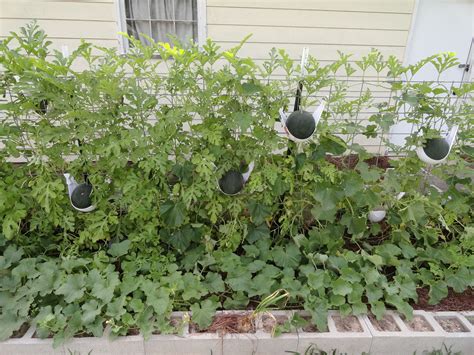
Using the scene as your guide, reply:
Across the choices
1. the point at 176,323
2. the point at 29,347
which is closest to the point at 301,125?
the point at 176,323

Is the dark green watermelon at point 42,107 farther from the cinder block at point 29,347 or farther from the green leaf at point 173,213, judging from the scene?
the cinder block at point 29,347

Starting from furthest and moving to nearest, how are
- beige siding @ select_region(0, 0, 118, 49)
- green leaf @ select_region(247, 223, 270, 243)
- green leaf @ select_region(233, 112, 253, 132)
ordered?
beige siding @ select_region(0, 0, 118, 49) < green leaf @ select_region(247, 223, 270, 243) < green leaf @ select_region(233, 112, 253, 132)

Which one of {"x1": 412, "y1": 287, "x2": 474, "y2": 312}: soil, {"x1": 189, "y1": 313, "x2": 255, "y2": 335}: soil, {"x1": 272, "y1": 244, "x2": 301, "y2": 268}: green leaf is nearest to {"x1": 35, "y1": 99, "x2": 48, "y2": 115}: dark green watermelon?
{"x1": 189, "y1": 313, "x2": 255, "y2": 335}: soil

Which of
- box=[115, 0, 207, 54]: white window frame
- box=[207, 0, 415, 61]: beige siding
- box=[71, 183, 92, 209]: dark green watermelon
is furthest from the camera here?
box=[207, 0, 415, 61]: beige siding

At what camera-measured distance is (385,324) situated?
2.06 m

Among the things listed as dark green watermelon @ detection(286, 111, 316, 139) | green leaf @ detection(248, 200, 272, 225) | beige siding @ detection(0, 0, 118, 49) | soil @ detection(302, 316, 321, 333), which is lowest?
soil @ detection(302, 316, 321, 333)

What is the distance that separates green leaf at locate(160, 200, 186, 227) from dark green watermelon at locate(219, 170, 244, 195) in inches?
12.2

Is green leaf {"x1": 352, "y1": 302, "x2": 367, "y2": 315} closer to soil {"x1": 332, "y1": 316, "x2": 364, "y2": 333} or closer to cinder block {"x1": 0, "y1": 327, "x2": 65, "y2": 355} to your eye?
soil {"x1": 332, "y1": 316, "x2": 364, "y2": 333}

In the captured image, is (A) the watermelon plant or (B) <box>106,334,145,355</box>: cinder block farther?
(A) the watermelon plant

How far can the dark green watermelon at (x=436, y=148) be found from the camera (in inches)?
84.4

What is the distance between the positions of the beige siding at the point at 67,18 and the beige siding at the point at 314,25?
3.99 ft

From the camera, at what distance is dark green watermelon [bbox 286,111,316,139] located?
1.99 metres

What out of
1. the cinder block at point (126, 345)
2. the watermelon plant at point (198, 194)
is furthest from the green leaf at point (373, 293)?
the cinder block at point (126, 345)

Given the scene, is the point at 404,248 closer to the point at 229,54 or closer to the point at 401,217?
the point at 401,217
